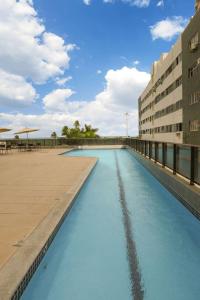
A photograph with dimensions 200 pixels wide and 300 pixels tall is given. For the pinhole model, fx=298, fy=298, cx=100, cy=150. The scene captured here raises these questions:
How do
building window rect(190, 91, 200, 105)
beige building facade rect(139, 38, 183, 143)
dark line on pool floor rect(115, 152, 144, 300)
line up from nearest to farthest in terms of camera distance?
dark line on pool floor rect(115, 152, 144, 300) → building window rect(190, 91, 200, 105) → beige building facade rect(139, 38, 183, 143)

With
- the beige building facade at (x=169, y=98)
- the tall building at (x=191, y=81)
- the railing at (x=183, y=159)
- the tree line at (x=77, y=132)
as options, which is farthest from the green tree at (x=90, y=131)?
the railing at (x=183, y=159)

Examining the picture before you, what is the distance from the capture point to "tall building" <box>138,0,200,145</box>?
27281 mm

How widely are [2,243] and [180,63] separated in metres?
32.2

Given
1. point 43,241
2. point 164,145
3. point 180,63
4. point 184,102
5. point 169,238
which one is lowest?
point 169,238

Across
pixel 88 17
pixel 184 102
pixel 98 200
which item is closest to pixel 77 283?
pixel 98 200

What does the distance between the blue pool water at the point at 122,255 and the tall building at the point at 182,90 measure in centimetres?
2150

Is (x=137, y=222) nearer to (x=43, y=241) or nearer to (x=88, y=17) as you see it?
(x=43, y=241)

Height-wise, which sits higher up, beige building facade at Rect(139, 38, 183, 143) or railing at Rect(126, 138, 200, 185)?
beige building facade at Rect(139, 38, 183, 143)

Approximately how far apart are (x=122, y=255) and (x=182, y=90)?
30.1 m

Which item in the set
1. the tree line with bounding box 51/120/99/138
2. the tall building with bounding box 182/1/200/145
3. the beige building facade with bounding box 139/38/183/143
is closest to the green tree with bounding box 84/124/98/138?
the tree line with bounding box 51/120/99/138

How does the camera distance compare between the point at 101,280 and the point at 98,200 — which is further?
the point at 98,200

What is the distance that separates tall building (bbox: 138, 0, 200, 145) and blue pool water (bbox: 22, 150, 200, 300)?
2150 centimetres

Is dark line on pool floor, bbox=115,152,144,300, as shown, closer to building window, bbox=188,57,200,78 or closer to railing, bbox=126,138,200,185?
railing, bbox=126,138,200,185

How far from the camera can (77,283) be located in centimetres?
383
